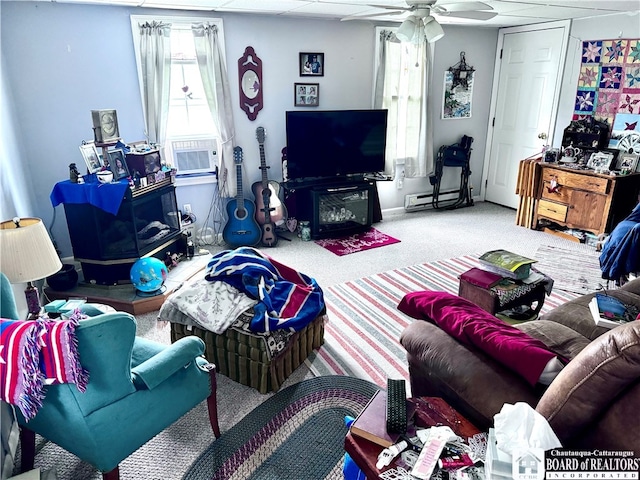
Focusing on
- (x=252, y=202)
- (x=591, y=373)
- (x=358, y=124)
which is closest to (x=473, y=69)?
(x=358, y=124)

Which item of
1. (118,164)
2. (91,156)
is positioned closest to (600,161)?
(118,164)

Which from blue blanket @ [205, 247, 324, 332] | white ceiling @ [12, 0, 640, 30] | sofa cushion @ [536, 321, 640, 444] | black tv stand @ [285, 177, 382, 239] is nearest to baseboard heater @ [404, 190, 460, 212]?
black tv stand @ [285, 177, 382, 239]

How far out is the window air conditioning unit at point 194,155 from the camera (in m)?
4.35

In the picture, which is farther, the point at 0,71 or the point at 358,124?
the point at 358,124

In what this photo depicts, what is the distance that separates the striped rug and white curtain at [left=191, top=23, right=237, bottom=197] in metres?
1.71

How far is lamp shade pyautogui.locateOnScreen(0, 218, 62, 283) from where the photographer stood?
1.92 m

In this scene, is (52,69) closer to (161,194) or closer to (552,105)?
(161,194)

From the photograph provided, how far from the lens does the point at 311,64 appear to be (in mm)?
4664

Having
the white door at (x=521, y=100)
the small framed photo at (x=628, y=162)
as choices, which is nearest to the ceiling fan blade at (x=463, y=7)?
the small framed photo at (x=628, y=162)

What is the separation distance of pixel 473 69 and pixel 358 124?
2.04m

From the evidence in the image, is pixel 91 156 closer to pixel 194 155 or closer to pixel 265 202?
pixel 194 155

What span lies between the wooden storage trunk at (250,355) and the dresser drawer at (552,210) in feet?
11.8

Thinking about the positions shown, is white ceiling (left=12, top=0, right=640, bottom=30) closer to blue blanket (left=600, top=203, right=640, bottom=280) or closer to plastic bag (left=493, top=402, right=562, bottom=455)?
blue blanket (left=600, top=203, right=640, bottom=280)

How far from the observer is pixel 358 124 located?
185 inches
